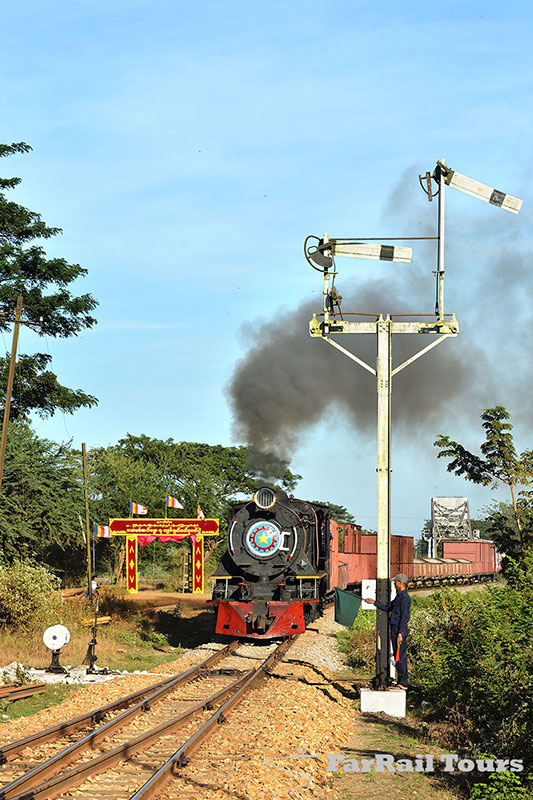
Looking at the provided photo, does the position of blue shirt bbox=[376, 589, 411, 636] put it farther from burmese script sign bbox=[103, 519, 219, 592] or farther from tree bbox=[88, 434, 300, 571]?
tree bbox=[88, 434, 300, 571]

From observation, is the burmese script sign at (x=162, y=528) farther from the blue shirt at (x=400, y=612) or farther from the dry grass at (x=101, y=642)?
the blue shirt at (x=400, y=612)

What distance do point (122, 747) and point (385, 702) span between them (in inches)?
202

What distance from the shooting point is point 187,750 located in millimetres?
9719

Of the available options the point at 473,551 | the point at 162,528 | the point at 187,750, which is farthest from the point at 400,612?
the point at 473,551

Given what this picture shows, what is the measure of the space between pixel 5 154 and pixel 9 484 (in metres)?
13.5

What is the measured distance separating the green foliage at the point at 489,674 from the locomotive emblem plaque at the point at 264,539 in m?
6.78

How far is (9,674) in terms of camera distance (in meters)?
15.3

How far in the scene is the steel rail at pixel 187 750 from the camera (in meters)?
8.16

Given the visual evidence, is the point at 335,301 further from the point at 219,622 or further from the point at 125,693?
the point at 219,622

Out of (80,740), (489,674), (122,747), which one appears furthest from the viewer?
(489,674)

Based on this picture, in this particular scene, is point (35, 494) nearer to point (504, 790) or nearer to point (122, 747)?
point (122, 747)

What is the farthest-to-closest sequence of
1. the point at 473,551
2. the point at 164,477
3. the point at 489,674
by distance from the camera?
the point at 164,477, the point at 473,551, the point at 489,674

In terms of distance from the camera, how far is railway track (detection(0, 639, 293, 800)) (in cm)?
835

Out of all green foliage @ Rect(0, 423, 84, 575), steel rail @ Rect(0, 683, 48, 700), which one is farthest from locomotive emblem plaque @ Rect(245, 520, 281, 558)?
green foliage @ Rect(0, 423, 84, 575)
